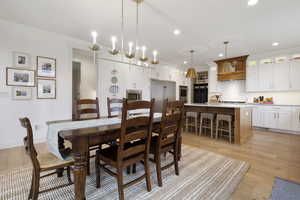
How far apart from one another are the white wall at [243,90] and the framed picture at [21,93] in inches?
252

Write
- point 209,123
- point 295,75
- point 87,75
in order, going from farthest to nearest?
point 295,75, point 209,123, point 87,75

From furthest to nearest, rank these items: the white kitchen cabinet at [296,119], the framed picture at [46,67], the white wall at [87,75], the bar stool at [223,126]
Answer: the white kitchen cabinet at [296,119] < the white wall at [87,75] < the bar stool at [223,126] < the framed picture at [46,67]

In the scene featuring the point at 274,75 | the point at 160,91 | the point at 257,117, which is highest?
the point at 274,75

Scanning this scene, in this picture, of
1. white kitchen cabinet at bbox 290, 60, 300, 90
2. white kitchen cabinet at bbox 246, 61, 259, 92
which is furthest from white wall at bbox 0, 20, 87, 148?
white kitchen cabinet at bbox 290, 60, 300, 90

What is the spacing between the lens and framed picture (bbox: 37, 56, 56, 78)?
129 inches

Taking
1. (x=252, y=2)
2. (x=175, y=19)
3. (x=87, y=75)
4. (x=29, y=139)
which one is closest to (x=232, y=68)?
(x=252, y=2)

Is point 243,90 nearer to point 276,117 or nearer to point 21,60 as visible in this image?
point 276,117

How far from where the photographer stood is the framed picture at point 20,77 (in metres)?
2.93

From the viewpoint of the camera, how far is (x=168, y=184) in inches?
69.9

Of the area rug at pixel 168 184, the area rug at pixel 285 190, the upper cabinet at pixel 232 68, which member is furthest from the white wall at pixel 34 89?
the upper cabinet at pixel 232 68

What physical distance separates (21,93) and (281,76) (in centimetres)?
740

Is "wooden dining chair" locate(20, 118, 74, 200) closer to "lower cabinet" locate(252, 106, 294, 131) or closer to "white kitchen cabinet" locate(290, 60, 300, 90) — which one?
"lower cabinet" locate(252, 106, 294, 131)

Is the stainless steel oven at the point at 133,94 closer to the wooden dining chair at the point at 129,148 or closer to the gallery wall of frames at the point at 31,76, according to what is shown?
the gallery wall of frames at the point at 31,76

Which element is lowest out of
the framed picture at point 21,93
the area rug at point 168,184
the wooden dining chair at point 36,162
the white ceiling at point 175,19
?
the area rug at point 168,184
